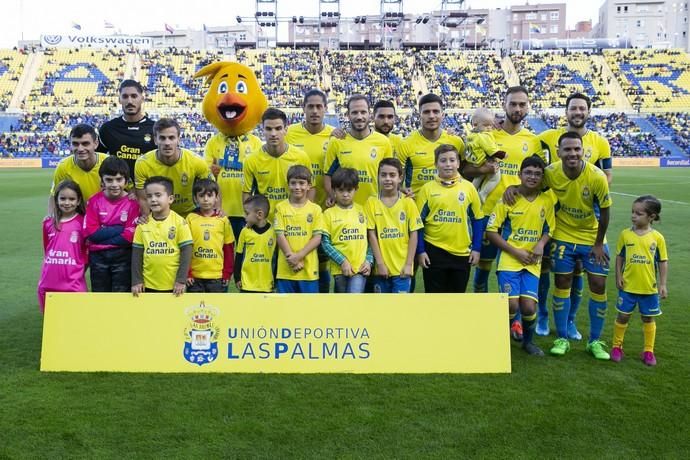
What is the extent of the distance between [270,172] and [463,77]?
46953 millimetres

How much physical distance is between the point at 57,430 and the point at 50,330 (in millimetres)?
1096

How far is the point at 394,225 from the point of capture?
16.0 ft

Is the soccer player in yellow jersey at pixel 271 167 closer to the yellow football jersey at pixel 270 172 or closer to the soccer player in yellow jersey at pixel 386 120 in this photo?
the yellow football jersey at pixel 270 172

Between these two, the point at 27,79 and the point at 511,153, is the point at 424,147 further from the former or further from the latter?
the point at 27,79

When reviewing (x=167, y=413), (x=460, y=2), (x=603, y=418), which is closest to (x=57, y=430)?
(x=167, y=413)

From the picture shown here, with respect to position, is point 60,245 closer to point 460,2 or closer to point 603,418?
point 603,418

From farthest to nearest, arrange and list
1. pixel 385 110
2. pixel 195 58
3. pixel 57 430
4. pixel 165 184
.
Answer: pixel 195 58, pixel 385 110, pixel 165 184, pixel 57 430

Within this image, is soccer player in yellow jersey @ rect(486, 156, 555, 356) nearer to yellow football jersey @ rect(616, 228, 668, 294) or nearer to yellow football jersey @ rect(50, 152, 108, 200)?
yellow football jersey @ rect(616, 228, 668, 294)

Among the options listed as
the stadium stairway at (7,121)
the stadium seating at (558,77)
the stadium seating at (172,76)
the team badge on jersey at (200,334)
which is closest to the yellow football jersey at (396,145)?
the team badge on jersey at (200,334)

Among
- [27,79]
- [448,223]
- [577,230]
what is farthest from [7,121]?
[577,230]

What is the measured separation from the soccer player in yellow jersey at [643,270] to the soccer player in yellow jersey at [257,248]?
8.93 feet

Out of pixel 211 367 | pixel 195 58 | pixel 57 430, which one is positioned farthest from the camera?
pixel 195 58

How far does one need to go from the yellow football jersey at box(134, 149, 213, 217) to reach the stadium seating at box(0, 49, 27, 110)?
44.4m

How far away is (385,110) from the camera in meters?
5.47
